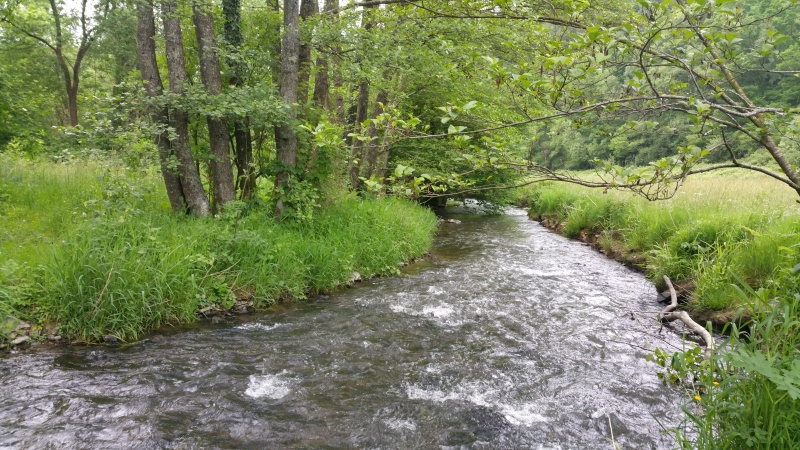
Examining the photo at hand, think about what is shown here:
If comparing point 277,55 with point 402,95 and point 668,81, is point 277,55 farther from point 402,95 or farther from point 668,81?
point 668,81

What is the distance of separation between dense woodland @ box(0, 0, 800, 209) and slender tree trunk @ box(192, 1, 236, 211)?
4 cm

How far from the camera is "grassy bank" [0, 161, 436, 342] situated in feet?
17.3

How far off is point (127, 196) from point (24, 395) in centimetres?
334

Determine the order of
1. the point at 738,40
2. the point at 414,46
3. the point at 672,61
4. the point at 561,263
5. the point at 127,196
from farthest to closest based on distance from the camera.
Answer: the point at 561,263, the point at 414,46, the point at 127,196, the point at 672,61, the point at 738,40

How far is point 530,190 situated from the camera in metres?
23.5

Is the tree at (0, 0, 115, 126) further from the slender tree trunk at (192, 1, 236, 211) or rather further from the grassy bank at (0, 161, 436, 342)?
the slender tree trunk at (192, 1, 236, 211)

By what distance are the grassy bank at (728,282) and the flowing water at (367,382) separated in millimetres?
717

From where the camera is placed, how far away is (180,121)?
7625 mm

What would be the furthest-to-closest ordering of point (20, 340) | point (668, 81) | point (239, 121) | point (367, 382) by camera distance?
point (239, 121)
point (20, 340)
point (367, 382)
point (668, 81)

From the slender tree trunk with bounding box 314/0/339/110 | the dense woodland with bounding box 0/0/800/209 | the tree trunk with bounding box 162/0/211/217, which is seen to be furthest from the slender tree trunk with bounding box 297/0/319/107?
the tree trunk with bounding box 162/0/211/217

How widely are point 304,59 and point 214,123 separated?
93.6 inches

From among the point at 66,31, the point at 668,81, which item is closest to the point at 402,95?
the point at 668,81

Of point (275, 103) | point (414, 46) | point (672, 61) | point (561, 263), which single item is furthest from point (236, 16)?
point (561, 263)

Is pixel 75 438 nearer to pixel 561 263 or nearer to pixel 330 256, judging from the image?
pixel 330 256
